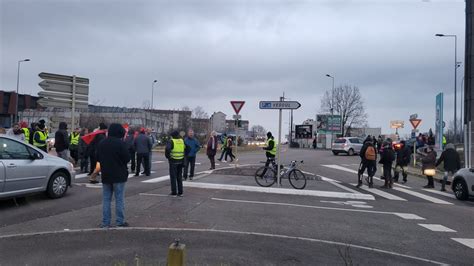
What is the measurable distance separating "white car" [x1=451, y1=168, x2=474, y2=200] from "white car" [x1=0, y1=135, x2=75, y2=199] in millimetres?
11740

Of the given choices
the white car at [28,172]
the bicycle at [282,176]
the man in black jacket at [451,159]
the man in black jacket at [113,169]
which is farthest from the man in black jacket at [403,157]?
the man in black jacket at [113,169]

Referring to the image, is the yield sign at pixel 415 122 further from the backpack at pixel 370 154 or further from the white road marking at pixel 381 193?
the backpack at pixel 370 154

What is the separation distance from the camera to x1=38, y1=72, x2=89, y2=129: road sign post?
1362 cm

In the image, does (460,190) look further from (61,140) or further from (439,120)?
(61,140)

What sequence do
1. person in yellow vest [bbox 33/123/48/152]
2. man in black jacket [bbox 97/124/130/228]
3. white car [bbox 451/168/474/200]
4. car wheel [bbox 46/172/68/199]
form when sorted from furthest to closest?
person in yellow vest [bbox 33/123/48/152], white car [bbox 451/168/474/200], car wheel [bbox 46/172/68/199], man in black jacket [bbox 97/124/130/228]

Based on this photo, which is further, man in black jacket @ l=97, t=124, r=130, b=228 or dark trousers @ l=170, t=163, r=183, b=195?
dark trousers @ l=170, t=163, r=183, b=195

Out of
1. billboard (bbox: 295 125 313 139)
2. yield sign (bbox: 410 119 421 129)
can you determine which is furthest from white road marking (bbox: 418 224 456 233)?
billboard (bbox: 295 125 313 139)

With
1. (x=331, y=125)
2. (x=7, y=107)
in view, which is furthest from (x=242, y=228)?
(x=7, y=107)

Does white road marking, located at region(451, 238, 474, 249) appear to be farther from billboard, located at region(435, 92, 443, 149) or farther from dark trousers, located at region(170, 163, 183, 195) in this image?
billboard, located at region(435, 92, 443, 149)

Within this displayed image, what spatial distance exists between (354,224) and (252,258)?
3.65 m

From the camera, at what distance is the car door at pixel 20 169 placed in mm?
8727

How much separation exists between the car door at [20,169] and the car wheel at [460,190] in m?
12.2

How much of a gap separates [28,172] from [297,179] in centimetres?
793

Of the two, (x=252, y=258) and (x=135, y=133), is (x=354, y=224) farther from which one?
(x=135, y=133)
